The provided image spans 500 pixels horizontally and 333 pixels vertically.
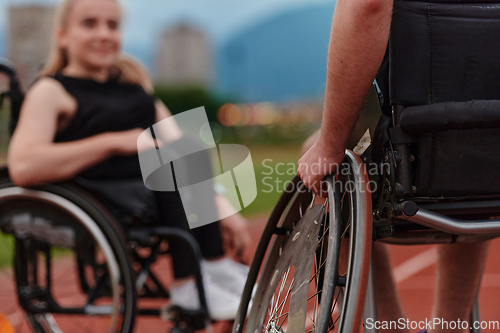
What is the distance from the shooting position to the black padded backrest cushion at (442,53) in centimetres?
109

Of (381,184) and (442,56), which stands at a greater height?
(442,56)

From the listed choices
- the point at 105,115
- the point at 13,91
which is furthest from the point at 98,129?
the point at 13,91

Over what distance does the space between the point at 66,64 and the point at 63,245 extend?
91 cm

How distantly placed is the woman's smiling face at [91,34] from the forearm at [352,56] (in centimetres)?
150

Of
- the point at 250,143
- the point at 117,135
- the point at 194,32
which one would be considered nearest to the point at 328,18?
the point at 117,135

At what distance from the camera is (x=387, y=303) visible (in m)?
1.55

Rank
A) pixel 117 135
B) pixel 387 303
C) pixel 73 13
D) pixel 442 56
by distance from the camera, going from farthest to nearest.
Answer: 1. pixel 73 13
2. pixel 117 135
3. pixel 387 303
4. pixel 442 56

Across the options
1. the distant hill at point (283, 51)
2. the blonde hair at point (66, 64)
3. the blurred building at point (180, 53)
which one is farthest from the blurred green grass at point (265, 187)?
the distant hill at point (283, 51)

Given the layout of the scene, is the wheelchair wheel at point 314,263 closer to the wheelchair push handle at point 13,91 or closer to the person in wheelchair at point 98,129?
the person in wheelchair at point 98,129

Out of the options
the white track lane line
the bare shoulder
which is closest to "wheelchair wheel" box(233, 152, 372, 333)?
the bare shoulder

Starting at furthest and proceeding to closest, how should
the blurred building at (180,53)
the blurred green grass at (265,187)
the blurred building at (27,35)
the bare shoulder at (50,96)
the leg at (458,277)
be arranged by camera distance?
the blurred building at (180,53)
the blurred building at (27,35)
the blurred green grass at (265,187)
the bare shoulder at (50,96)
the leg at (458,277)

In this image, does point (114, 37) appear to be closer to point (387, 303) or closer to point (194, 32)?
point (387, 303)

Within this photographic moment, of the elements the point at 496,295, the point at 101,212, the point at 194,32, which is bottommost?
the point at 194,32

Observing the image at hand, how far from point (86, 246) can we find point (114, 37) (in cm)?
99
